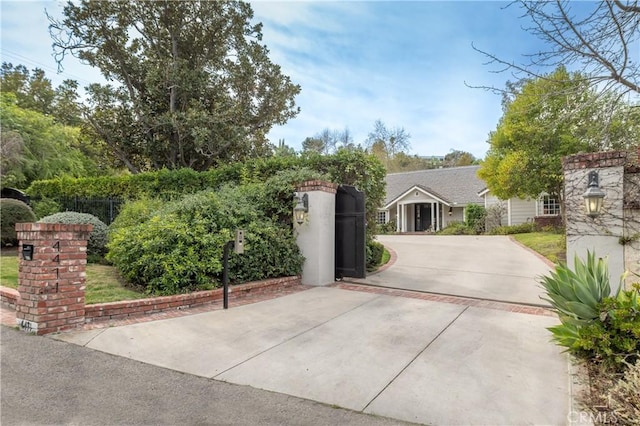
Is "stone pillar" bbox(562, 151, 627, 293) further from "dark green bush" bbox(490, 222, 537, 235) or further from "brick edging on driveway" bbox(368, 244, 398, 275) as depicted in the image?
"dark green bush" bbox(490, 222, 537, 235)

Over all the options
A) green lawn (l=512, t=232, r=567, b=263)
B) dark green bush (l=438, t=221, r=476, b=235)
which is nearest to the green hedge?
green lawn (l=512, t=232, r=567, b=263)

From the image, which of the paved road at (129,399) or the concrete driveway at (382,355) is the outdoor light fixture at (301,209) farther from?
the paved road at (129,399)

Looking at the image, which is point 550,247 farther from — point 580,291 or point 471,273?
point 580,291

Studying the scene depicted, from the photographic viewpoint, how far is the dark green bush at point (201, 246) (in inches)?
225

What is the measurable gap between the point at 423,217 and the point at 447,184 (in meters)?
3.51

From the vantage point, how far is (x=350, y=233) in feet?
25.6

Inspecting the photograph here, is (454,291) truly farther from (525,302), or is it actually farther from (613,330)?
(613,330)

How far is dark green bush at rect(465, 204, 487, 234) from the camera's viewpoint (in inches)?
871

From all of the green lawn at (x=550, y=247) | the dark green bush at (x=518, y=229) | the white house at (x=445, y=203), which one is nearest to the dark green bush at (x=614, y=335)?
the green lawn at (x=550, y=247)

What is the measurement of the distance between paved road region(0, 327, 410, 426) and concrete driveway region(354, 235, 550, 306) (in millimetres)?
4663

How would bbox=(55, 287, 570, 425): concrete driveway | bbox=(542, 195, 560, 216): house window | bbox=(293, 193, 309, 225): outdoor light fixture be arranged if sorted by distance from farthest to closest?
bbox=(542, 195, 560, 216): house window
bbox=(293, 193, 309, 225): outdoor light fixture
bbox=(55, 287, 570, 425): concrete driveway

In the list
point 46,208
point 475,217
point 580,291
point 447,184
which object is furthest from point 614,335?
point 447,184

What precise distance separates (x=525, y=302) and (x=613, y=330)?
296 cm

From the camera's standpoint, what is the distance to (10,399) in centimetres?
279
